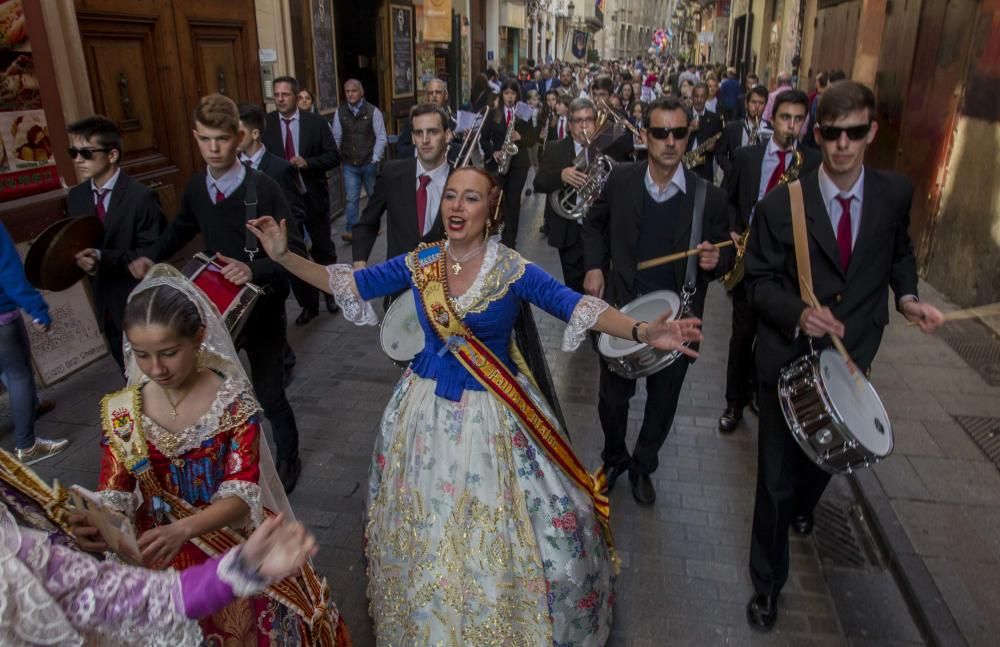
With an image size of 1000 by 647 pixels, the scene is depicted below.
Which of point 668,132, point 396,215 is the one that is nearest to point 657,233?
point 668,132

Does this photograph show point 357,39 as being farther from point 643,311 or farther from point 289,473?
point 643,311

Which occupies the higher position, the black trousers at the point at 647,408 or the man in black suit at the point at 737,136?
the man in black suit at the point at 737,136

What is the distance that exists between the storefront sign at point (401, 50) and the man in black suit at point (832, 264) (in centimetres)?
1232

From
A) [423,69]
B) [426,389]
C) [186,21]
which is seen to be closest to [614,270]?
[426,389]

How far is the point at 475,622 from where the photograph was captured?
2754 mm

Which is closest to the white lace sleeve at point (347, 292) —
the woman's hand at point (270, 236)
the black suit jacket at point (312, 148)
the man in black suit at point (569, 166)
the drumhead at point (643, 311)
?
the woman's hand at point (270, 236)

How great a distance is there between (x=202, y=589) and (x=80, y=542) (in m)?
0.39

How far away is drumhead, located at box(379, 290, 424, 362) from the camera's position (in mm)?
3525

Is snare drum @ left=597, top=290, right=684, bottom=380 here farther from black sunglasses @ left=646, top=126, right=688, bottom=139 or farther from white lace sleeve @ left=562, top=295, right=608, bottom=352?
black sunglasses @ left=646, top=126, right=688, bottom=139

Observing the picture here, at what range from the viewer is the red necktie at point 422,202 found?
4.70 m

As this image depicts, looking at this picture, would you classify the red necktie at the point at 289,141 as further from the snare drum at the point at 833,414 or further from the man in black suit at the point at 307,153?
the snare drum at the point at 833,414

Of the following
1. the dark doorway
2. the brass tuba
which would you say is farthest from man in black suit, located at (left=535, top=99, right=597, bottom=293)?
the dark doorway

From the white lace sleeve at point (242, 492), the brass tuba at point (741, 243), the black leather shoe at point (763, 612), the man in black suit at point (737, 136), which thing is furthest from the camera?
the man in black suit at point (737, 136)

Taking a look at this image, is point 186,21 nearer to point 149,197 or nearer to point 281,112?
point 281,112
